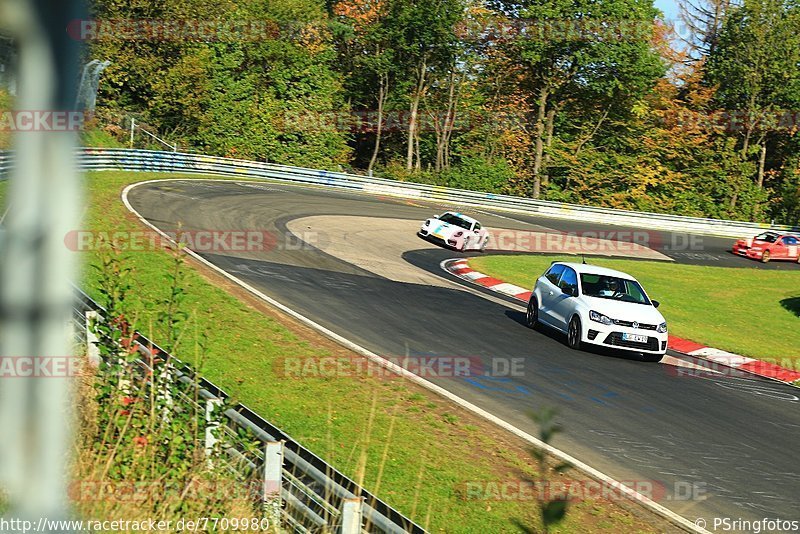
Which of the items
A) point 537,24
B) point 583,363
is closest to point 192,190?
point 583,363

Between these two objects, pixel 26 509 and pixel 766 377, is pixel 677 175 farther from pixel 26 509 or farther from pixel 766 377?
pixel 26 509

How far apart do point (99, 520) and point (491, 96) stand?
201 feet

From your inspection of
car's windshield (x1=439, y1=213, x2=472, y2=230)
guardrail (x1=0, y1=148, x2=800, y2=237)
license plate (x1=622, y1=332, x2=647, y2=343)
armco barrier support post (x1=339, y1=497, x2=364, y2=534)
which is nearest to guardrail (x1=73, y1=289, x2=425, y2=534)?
armco barrier support post (x1=339, y1=497, x2=364, y2=534)

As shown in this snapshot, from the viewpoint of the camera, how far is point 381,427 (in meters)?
11.2

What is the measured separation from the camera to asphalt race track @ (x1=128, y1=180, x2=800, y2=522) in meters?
10.6

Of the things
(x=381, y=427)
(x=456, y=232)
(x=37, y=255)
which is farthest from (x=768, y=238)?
(x=37, y=255)

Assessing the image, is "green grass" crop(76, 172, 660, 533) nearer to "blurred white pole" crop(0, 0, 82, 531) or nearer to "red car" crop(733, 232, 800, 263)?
"blurred white pole" crop(0, 0, 82, 531)

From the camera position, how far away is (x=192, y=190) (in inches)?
1350

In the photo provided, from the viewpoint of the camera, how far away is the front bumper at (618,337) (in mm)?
16781

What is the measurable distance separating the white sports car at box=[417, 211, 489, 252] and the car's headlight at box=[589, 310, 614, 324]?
14663mm

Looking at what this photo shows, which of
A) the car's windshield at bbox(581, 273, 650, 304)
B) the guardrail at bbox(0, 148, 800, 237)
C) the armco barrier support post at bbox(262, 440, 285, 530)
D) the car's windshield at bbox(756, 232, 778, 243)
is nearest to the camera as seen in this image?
the armco barrier support post at bbox(262, 440, 285, 530)

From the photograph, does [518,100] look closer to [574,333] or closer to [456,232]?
[456,232]

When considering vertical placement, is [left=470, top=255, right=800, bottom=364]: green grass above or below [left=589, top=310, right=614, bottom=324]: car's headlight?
below

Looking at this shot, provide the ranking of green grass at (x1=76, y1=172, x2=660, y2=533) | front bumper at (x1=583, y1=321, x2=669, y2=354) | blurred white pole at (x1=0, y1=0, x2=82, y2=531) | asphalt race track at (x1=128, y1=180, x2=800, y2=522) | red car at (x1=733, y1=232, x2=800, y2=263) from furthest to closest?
red car at (x1=733, y1=232, x2=800, y2=263) → front bumper at (x1=583, y1=321, x2=669, y2=354) → asphalt race track at (x1=128, y1=180, x2=800, y2=522) → green grass at (x1=76, y1=172, x2=660, y2=533) → blurred white pole at (x1=0, y1=0, x2=82, y2=531)
